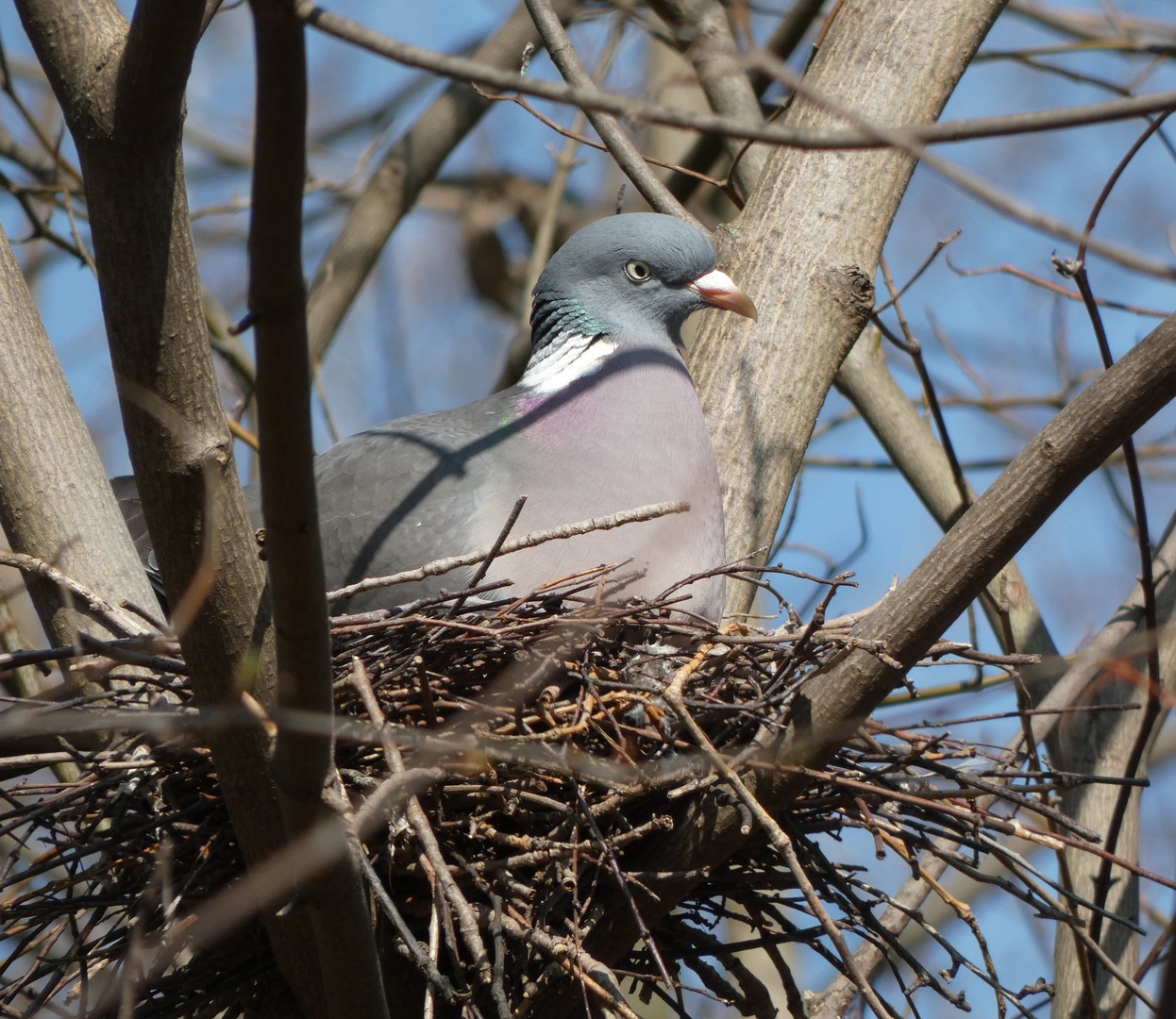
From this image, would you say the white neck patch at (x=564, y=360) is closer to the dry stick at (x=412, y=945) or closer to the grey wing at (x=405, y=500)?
the grey wing at (x=405, y=500)

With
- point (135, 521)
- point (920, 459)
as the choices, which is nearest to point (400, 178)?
point (135, 521)

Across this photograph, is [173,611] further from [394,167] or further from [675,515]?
[394,167]

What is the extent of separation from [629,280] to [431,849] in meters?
1.99

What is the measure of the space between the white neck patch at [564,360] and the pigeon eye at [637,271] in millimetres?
201

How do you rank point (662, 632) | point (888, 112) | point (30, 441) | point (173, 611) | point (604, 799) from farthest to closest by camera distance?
point (888, 112)
point (30, 441)
point (662, 632)
point (604, 799)
point (173, 611)

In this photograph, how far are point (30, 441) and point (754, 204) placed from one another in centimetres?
205

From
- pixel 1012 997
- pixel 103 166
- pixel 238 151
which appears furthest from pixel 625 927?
pixel 238 151

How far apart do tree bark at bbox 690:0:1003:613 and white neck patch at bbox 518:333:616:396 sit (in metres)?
0.30

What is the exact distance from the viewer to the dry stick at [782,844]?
1999 mm

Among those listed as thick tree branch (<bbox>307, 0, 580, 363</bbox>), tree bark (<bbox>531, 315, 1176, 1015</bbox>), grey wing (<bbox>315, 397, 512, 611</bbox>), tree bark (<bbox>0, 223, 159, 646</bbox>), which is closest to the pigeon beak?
grey wing (<bbox>315, 397, 512, 611</bbox>)

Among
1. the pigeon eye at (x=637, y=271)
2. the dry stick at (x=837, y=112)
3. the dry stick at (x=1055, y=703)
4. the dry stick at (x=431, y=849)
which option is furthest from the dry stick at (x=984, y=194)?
the pigeon eye at (x=637, y=271)

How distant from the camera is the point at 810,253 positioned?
348 centimetres

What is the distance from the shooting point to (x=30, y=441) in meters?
2.89

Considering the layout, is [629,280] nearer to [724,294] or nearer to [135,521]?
[724,294]
